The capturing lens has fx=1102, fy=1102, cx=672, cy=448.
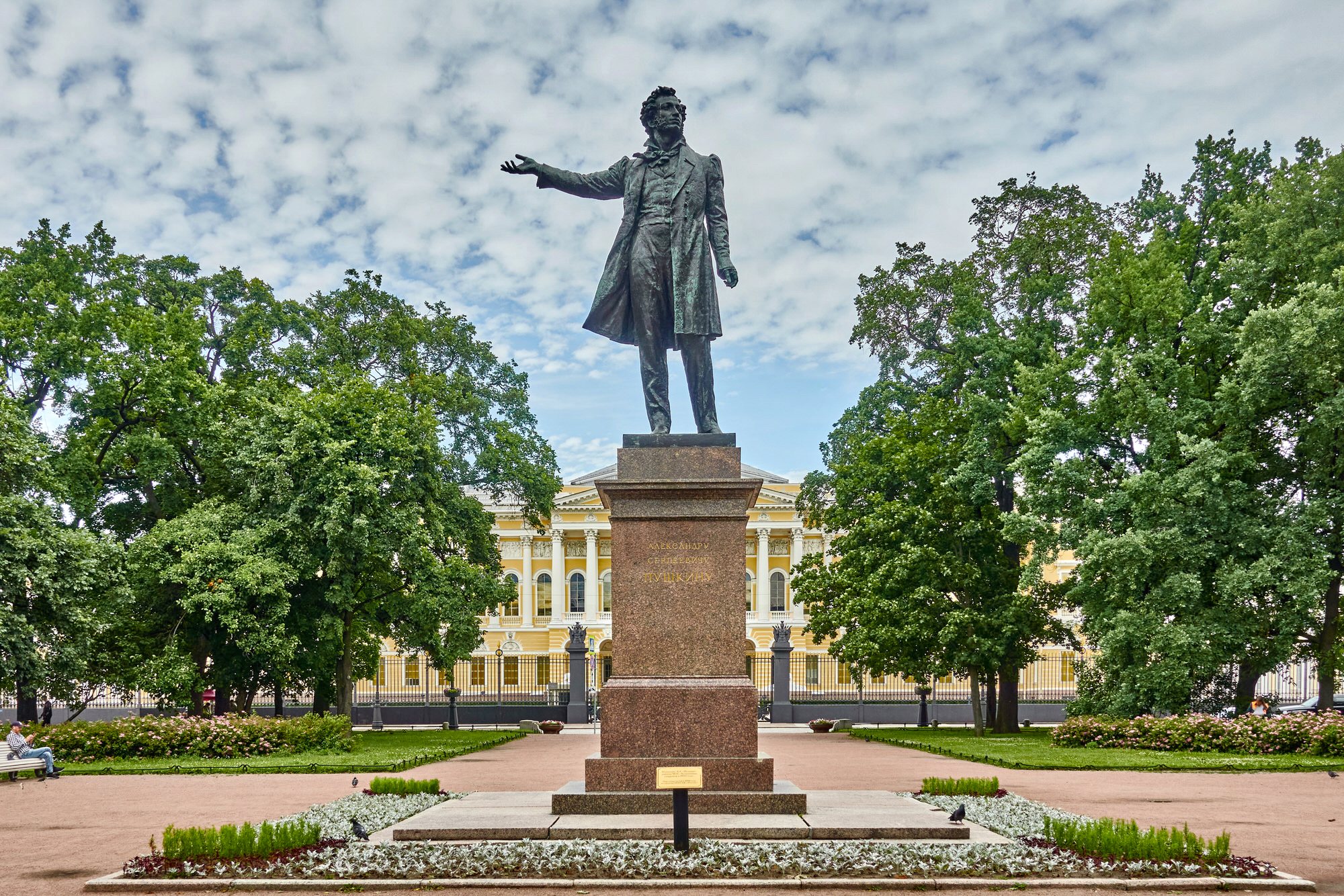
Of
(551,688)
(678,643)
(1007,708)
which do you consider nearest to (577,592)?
(551,688)

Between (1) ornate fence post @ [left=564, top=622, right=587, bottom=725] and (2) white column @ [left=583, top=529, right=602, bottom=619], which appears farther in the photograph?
(2) white column @ [left=583, top=529, right=602, bottom=619]

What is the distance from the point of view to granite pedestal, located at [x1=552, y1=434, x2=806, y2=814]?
9.67m

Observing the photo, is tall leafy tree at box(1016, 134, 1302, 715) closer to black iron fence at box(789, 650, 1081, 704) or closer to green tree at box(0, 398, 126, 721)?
black iron fence at box(789, 650, 1081, 704)

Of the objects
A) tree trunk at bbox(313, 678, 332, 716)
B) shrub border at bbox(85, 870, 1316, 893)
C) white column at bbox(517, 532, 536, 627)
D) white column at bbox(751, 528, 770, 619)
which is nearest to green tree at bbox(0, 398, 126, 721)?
tree trunk at bbox(313, 678, 332, 716)

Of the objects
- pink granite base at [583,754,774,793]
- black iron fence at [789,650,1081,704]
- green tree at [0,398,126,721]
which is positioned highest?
green tree at [0,398,126,721]

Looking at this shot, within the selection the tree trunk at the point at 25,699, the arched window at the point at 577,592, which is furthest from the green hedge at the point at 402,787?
the arched window at the point at 577,592

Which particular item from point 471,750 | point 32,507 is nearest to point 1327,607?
point 471,750

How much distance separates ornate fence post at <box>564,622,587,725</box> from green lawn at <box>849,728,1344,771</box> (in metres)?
15.8

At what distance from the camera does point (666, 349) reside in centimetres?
1166

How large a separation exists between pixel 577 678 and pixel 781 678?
24.9 feet

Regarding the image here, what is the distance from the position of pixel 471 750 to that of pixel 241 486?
8.42 metres

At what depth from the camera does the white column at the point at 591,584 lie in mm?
68750

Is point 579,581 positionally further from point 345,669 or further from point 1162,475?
point 1162,475

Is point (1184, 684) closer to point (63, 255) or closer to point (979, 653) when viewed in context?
point (979, 653)
